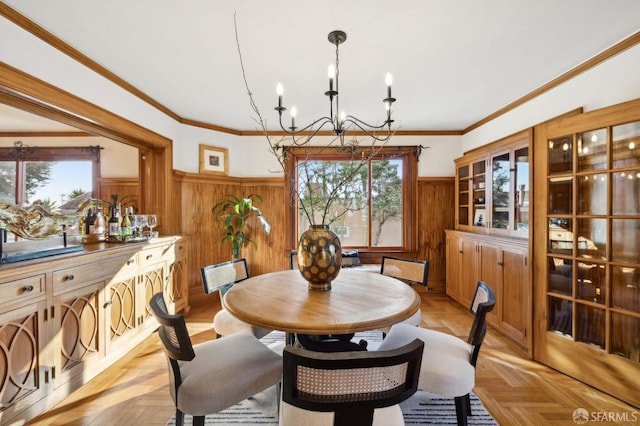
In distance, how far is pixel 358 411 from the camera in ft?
2.90

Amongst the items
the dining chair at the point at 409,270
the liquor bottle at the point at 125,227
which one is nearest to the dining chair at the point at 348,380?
the dining chair at the point at 409,270

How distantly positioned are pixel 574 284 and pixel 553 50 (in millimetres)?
1780

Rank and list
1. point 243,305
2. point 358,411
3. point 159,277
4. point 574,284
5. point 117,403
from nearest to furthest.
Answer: point 358,411 → point 243,305 → point 117,403 → point 574,284 → point 159,277

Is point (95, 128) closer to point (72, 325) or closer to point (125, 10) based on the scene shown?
point (125, 10)

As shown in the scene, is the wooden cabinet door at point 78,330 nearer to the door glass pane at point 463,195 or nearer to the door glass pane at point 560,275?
the door glass pane at point 560,275

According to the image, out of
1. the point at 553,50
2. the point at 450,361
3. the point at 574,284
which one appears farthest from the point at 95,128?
the point at 574,284

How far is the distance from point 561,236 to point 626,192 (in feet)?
1.60

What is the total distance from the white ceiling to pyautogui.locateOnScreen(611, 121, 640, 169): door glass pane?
67 centimetres

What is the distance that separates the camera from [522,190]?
9.27ft

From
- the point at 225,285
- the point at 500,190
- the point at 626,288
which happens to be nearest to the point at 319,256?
the point at 225,285

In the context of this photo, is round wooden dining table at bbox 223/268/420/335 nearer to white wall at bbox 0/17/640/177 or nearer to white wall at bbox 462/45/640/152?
white wall at bbox 0/17/640/177

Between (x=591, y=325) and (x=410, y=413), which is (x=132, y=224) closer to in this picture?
(x=410, y=413)

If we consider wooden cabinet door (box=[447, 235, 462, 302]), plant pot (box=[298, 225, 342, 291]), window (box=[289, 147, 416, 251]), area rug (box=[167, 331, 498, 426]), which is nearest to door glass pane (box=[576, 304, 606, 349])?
area rug (box=[167, 331, 498, 426])

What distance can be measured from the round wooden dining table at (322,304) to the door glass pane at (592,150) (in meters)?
1.68
